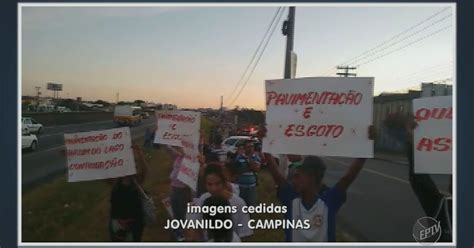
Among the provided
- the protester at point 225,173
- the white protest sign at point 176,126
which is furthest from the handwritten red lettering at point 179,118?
the protester at point 225,173

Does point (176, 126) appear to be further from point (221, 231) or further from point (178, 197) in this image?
point (221, 231)

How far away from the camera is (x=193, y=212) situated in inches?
169

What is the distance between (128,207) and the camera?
440cm

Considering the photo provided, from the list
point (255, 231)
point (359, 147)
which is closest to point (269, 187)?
point (255, 231)

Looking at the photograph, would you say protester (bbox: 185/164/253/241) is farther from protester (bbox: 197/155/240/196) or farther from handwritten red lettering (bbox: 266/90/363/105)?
handwritten red lettering (bbox: 266/90/363/105)

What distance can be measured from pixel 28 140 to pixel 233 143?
1.29 m

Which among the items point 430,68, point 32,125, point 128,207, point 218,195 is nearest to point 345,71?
point 430,68

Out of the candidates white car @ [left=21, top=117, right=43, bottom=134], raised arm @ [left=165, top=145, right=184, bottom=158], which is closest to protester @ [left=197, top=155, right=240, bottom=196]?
raised arm @ [left=165, top=145, right=184, bottom=158]

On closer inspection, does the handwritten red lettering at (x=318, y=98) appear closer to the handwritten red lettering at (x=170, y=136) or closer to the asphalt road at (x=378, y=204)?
the asphalt road at (x=378, y=204)

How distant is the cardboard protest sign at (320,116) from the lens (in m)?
4.22

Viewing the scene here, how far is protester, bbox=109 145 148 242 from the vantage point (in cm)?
435

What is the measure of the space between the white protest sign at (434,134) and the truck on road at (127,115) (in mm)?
1754

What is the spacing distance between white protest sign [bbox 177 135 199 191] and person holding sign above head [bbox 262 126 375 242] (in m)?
0.47

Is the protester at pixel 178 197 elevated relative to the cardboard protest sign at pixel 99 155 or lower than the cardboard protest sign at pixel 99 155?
lower
